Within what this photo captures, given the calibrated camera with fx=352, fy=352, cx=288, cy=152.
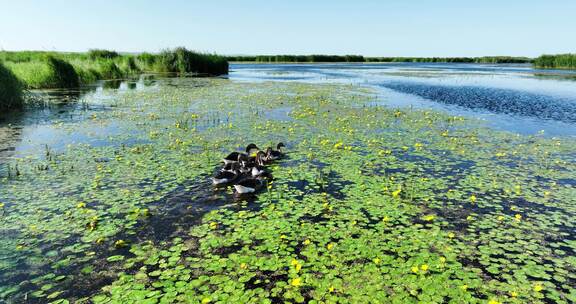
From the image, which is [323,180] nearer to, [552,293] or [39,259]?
[552,293]

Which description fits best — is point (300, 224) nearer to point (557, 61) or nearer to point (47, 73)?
point (47, 73)

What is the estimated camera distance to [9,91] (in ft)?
56.5

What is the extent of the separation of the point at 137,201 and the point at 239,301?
3894 millimetres

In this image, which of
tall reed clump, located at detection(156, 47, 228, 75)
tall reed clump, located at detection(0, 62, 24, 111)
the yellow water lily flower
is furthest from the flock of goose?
tall reed clump, located at detection(156, 47, 228, 75)

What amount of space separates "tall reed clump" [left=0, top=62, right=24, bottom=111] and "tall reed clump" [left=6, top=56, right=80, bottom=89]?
6700 millimetres

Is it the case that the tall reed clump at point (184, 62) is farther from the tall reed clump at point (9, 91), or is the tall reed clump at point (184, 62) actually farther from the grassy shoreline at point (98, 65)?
the tall reed clump at point (9, 91)

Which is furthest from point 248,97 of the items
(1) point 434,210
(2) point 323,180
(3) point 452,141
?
(1) point 434,210

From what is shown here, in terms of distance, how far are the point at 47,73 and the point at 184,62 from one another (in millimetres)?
19171

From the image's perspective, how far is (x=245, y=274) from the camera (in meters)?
4.82

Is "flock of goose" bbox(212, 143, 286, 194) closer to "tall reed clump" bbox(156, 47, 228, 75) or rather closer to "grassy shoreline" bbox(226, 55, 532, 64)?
"tall reed clump" bbox(156, 47, 228, 75)

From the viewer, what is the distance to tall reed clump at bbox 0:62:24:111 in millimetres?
16672

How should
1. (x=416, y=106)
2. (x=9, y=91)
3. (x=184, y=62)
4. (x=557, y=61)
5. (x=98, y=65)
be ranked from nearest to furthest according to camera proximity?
(x=9, y=91) < (x=416, y=106) < (x=98, y=65) < (x=184, y=62) < (x=557, y=61)

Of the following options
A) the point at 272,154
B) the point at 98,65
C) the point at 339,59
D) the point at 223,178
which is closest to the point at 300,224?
the point at 223,178

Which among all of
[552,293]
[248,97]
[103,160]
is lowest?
[552,293]
